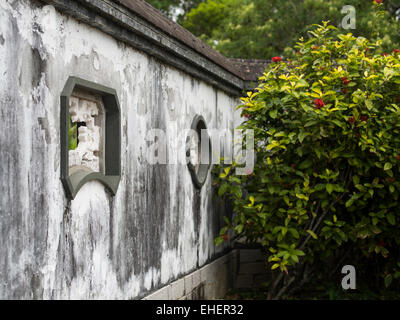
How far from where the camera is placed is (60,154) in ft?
10.9

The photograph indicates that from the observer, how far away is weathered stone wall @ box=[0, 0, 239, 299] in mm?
2865

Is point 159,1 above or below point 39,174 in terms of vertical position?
above

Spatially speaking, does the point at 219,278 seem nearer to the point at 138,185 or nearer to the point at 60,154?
the point at 138,185

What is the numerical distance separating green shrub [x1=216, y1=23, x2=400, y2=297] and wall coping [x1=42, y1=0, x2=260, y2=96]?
0.82m

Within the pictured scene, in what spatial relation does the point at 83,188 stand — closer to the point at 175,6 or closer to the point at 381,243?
the point at 381,243

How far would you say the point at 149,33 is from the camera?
448 centimetres

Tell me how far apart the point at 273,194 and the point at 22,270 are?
3.53 meters

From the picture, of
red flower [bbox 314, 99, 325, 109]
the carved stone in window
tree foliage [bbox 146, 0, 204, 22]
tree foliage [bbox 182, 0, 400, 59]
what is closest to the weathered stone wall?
the carved stone in window

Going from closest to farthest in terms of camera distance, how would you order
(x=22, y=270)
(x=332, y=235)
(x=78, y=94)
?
(x=22, y=270) < (x=78, y=94) < (x=332, y=235)

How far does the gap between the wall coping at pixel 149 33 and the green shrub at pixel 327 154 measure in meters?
0.82

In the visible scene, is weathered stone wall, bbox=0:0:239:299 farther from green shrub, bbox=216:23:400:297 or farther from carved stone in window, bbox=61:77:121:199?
green shrub, bbox=216:23:400:297

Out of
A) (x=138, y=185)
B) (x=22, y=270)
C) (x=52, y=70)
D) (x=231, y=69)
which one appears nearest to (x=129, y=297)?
(x=138, y=185)

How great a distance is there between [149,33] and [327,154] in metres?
2.39

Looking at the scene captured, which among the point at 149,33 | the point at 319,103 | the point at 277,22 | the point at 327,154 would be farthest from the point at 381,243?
the point at 277,22
